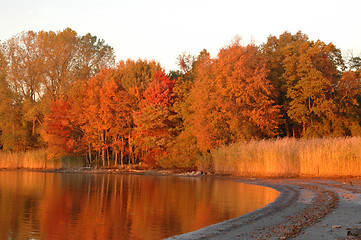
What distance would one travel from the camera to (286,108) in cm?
4294

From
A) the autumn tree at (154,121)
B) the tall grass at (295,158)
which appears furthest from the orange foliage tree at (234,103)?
the tall grass at (295,158)

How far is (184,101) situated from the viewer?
4475 cm

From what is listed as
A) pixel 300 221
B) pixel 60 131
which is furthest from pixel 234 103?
pixel 300 221

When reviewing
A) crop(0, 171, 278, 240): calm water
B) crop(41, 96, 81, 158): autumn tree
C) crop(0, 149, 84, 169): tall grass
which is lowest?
crop(0, 171, 278, 240): calm water

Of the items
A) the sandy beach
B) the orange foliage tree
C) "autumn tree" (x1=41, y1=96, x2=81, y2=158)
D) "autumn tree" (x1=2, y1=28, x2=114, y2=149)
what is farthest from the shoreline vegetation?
"autumn tree" (x1=2, y1=28, x2=114, y2=149)

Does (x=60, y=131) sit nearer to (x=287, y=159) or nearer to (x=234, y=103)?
(x=234, y=103)

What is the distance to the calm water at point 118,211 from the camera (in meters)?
12.1

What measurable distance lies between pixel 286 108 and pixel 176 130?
11107mm

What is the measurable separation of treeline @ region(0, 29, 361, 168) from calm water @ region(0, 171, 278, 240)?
16.9 metres

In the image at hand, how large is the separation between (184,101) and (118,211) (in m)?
29.4

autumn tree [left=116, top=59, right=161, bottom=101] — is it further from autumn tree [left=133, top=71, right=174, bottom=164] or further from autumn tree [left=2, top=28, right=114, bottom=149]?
autumn tree [left=2, top=28, right=114, bottom=149]

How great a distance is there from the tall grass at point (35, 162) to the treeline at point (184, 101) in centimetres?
109

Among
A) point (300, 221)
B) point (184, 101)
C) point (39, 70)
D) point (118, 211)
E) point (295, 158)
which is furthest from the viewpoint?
point (39, 70)

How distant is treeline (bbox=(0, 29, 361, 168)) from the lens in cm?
3978
